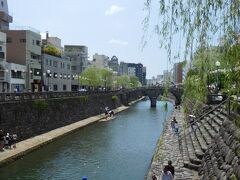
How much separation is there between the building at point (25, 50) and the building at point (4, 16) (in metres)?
6.98

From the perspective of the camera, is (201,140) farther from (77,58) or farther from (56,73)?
(77,58)

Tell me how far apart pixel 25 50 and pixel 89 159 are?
4127 centimetres

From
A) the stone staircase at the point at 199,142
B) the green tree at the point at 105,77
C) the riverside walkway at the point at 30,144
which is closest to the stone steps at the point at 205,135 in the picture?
the stone staircase at the point at 199,142

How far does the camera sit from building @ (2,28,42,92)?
68.2 m

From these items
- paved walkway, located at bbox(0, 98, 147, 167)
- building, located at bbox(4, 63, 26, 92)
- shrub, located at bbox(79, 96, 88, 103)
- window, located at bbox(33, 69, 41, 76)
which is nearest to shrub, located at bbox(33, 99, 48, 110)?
paved walkway, located at bbox(0, 98, 147, 167)

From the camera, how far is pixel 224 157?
54.3 ft

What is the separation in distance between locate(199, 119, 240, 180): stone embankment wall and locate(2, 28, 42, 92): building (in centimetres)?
5342

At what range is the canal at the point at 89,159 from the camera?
2606 cm

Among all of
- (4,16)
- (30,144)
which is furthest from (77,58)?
(30,144)

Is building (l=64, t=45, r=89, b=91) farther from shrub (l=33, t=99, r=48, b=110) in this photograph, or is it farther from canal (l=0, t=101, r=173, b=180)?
canal (l=0, t=101, r=173, b=180)

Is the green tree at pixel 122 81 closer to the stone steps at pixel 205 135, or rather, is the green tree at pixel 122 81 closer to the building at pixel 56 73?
the building at pixel 56 73

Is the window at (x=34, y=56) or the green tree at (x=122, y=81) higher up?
the window at (x=34, y=56)

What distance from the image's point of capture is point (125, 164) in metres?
29.2

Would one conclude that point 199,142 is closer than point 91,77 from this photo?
Yes
